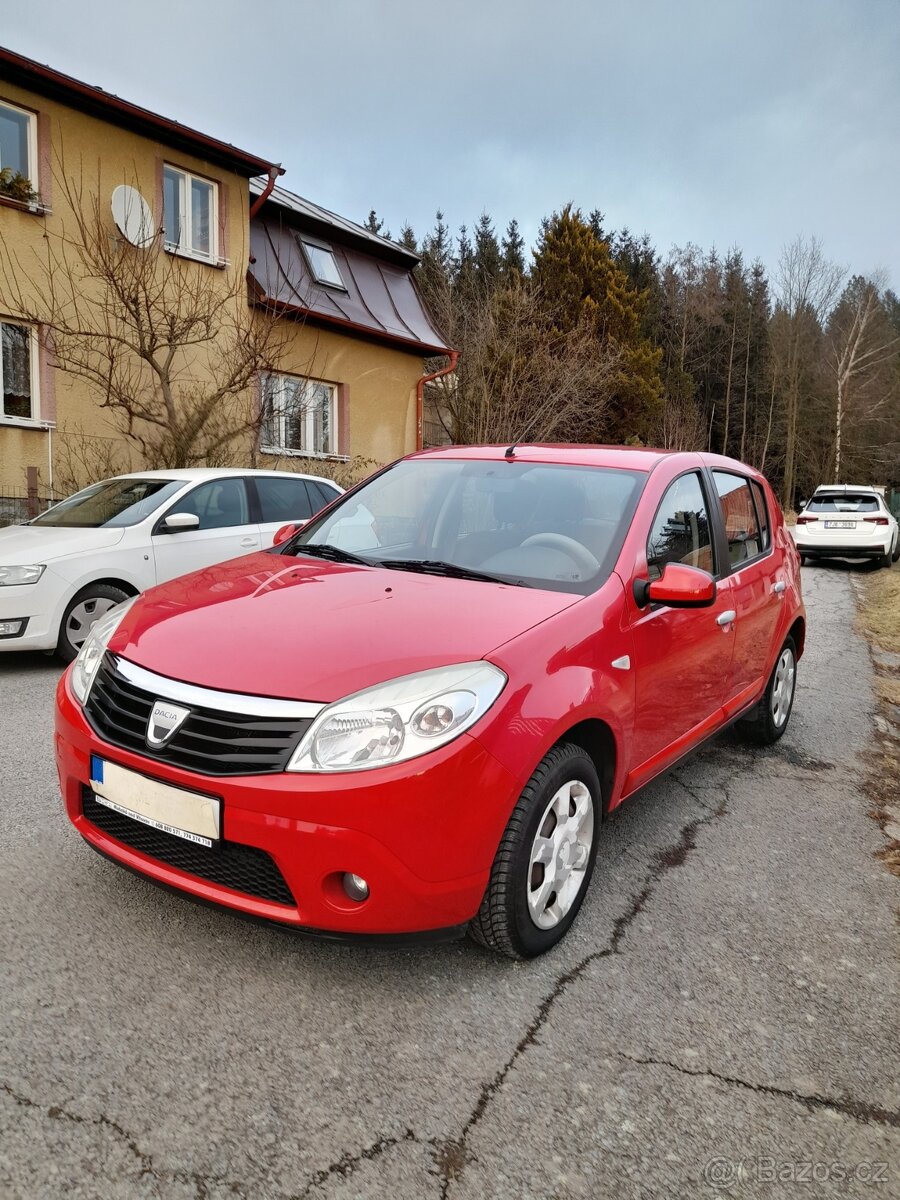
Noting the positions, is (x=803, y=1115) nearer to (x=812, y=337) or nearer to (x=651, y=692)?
(x=651, y=692)

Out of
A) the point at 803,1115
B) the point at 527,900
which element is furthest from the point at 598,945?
the point at 803,1115

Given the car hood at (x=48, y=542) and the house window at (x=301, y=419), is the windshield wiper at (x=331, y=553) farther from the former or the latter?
the house window at (x=301, y=419)

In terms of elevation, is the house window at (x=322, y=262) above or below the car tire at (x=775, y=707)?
above

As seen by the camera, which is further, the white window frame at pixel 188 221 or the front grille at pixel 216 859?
the white window frame at pixel 188 221

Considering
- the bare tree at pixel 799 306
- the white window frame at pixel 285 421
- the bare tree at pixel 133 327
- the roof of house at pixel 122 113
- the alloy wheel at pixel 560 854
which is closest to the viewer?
the alloy wheel at pixel 560 854

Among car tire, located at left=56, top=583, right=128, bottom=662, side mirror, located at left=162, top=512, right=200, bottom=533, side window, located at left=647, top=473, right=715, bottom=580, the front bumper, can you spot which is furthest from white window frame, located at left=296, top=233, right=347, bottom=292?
the front bumper

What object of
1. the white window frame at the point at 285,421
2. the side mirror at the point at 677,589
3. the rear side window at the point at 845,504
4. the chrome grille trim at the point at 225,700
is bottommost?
the chrome grille trim at the point at 225,700

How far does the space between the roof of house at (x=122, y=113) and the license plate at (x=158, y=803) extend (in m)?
12.0

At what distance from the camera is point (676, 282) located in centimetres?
5012

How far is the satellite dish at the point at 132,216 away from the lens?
12531 millimetres

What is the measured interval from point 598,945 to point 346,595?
4.63 feet

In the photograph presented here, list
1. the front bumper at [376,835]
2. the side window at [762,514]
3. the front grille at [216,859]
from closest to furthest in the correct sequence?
the front bumper at [376,835] → the front grille at [216,859] → the side window at [762,514]

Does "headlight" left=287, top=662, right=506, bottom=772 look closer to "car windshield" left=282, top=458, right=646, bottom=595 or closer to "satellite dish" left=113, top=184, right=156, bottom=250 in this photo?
"car windshield" left=282, top=458, right=646, bottom=595

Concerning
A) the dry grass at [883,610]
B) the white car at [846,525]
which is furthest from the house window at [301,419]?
the white car at [846,525]
